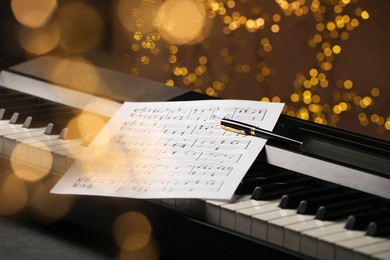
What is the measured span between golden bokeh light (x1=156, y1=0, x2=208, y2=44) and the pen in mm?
1274

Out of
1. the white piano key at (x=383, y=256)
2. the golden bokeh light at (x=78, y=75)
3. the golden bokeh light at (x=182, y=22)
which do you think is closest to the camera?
the white piano key at (x=383, y=256)

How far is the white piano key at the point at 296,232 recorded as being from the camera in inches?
50.9

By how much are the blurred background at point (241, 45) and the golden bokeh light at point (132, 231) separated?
83 centimetres

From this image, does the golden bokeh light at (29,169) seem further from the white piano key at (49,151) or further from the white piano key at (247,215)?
the white piano key at (247,215)

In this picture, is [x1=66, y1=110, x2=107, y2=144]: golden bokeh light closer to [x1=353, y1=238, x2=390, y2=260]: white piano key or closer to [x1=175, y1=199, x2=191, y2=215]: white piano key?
[x1=175, y1=199, x2=191, y2=215]: white piano key

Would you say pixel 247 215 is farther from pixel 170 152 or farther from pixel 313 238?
pixel 170 152

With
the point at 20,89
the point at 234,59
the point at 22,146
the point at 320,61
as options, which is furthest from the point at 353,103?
the point at 22,146

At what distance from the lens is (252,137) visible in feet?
5.28

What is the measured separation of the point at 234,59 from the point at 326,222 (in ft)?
5.10

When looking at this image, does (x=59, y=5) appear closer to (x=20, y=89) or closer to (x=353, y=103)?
(x=20, y=89)

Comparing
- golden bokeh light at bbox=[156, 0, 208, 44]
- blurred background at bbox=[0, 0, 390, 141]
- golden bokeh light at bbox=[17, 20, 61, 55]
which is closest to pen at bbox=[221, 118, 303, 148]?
blurred background at bbox=[0, 0, 390, 141]

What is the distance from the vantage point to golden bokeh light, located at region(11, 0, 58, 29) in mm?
2637

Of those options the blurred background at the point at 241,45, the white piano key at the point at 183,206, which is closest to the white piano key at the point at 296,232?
the white piano key at the point at 183,206

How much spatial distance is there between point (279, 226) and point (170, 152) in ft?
1.12
